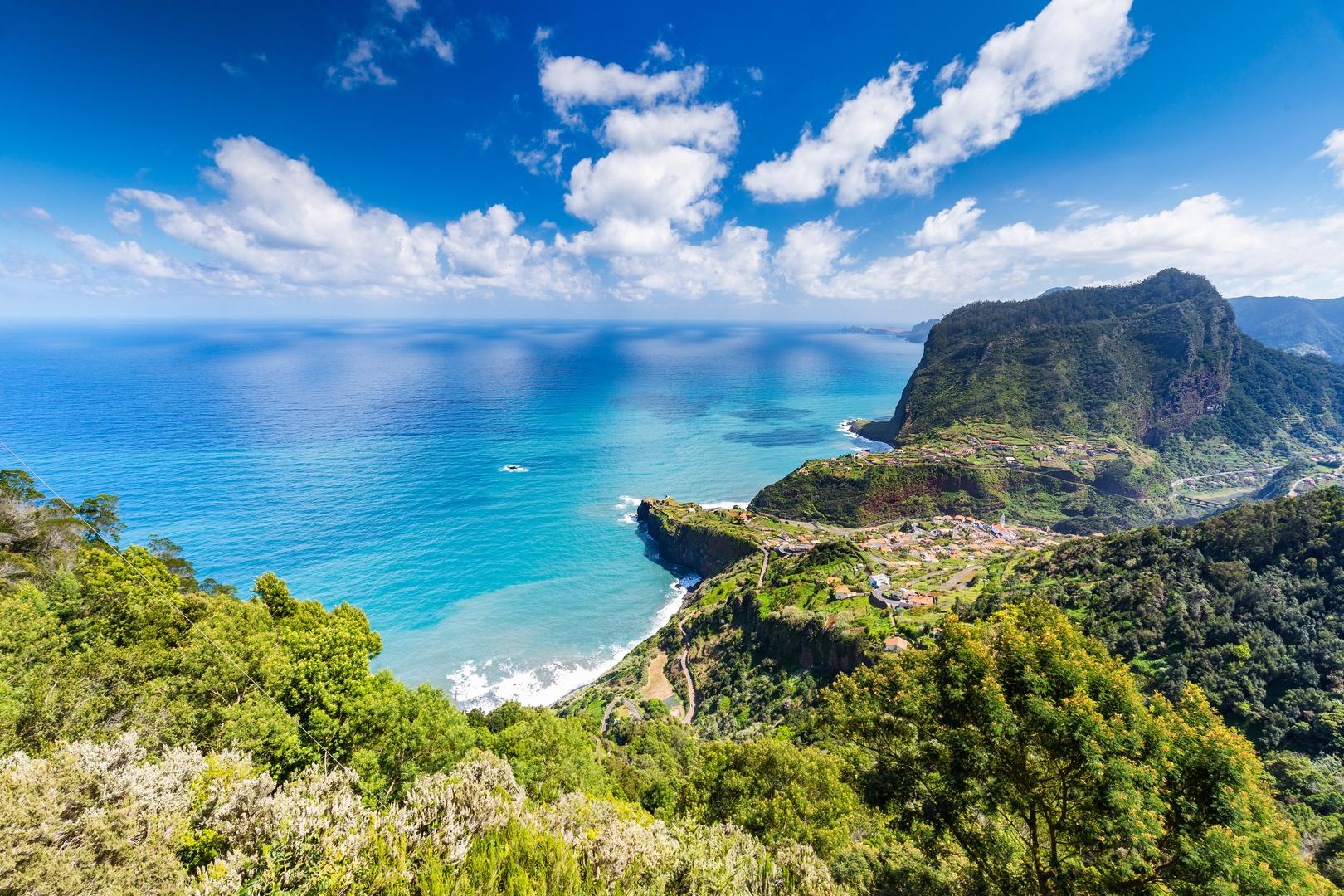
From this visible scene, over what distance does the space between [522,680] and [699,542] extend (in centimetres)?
3781

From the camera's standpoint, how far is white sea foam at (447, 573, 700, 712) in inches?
2121

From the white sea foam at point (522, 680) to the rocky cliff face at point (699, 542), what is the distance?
2449 cm

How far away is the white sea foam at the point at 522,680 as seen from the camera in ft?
177

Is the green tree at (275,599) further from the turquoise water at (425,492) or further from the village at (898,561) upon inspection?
the village at (898,561)

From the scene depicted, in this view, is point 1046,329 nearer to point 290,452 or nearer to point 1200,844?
point 1200,844

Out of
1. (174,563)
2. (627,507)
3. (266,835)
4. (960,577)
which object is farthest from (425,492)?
(266,835)

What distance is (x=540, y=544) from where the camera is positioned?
8575 cm

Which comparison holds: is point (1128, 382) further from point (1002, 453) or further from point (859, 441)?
point (859, 441)

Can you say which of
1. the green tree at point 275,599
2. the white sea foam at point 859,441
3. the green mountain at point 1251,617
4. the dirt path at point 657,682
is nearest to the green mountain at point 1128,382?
the white sea foam at point 859,441

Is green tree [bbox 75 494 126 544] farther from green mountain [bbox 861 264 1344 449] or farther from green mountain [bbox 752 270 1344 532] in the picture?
green mountain [bbox 861 264 1344 449]

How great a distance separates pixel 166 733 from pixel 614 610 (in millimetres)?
59696

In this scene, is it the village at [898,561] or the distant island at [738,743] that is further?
the village at [898,561]

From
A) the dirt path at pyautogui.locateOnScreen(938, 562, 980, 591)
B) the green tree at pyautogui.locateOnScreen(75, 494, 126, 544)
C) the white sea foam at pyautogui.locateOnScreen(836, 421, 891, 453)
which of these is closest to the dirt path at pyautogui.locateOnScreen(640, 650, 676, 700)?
the dirt path at pyautogui.locateOnScreen(938, 562, 980, 591)

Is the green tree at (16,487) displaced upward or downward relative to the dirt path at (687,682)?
upward
